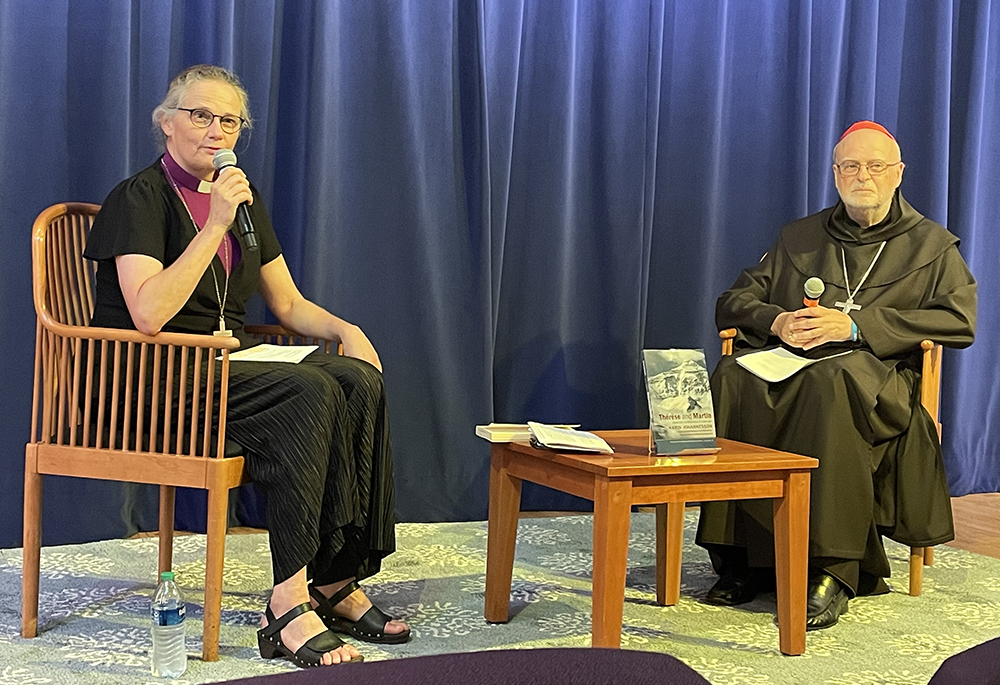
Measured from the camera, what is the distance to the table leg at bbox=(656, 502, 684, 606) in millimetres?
2771

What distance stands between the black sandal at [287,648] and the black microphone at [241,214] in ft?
2.42

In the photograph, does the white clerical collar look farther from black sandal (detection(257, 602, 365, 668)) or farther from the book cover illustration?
the book cover illustration

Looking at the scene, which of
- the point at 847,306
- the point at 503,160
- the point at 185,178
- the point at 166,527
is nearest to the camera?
the point at 185,178

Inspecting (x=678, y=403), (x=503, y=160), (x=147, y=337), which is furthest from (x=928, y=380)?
(x=147, y=337)

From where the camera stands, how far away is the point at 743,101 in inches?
162

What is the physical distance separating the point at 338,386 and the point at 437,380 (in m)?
1.27

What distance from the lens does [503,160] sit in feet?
12.2

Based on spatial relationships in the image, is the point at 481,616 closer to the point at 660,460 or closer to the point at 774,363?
the point at 660,460

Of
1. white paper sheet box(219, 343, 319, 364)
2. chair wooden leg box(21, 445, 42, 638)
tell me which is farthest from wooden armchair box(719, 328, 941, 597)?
chair wooden leg box(21, 445, 42, 638)

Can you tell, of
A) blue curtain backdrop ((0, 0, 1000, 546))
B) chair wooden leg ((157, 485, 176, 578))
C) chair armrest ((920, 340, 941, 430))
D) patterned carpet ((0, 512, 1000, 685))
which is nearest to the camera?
patterned carpet ((0, 512, 1000, 685))

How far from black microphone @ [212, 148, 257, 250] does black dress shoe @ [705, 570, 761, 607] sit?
138cm

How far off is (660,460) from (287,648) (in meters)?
0.81

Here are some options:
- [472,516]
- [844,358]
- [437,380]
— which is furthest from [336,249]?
[844,358]

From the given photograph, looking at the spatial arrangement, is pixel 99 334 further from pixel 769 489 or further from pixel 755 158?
pixel 755 158
